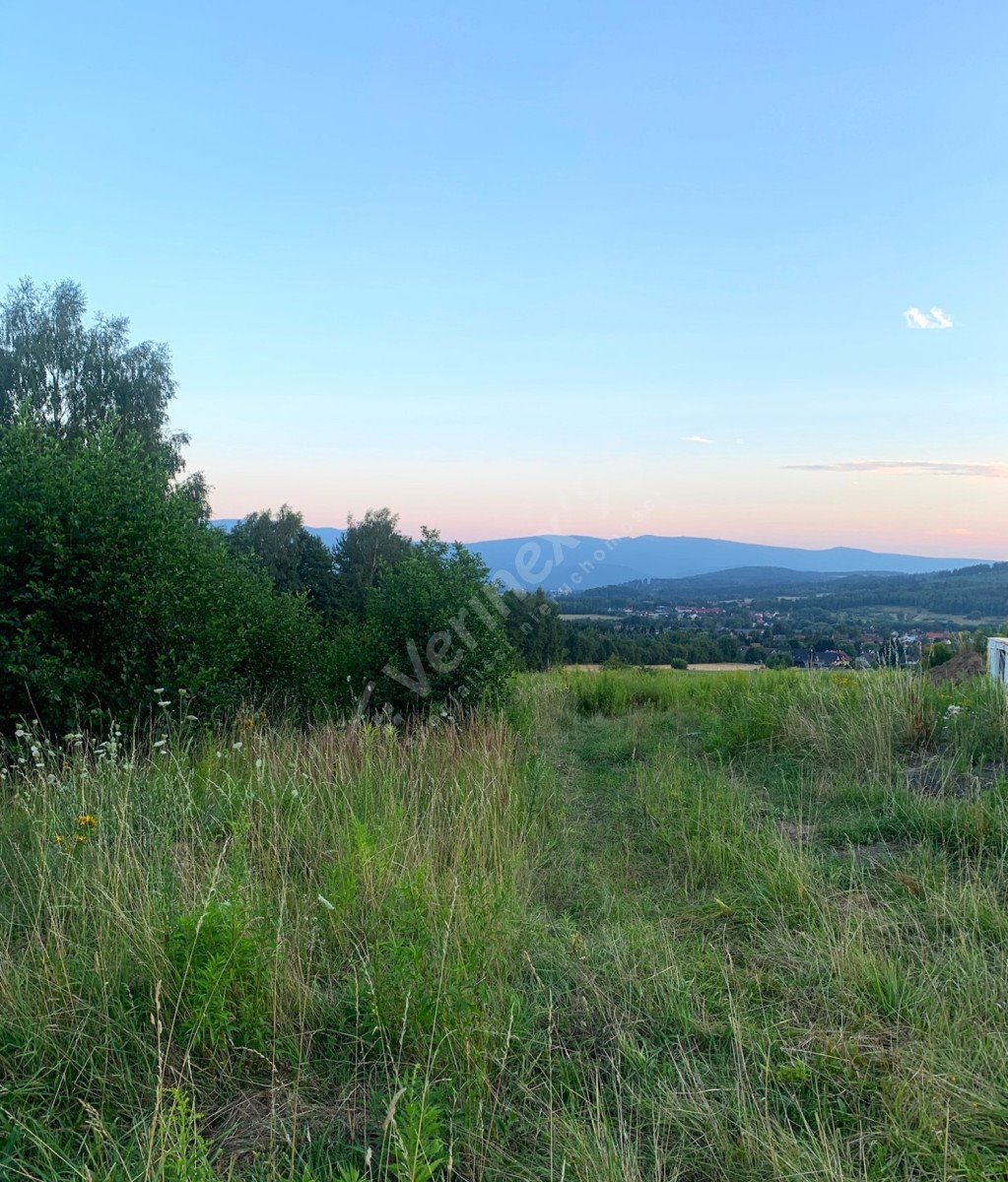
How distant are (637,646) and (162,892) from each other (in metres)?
13.0

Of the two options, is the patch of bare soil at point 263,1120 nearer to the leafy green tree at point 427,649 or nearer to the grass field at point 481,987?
the grass field at point 481,987

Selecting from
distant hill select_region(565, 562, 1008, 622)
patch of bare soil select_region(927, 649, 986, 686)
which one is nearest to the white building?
patch of bare soil select_region(927, 649, 986, 686)

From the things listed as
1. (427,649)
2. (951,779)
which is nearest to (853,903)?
(951,779)

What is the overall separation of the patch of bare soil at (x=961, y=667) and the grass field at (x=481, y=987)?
212 inches

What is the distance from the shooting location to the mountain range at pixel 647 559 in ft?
37.1

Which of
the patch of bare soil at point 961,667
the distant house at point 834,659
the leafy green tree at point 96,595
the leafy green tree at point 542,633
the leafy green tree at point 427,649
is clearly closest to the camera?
the leafy green tree at point 96,595

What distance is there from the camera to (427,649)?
22.0 feet

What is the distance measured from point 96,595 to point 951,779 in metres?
5.67

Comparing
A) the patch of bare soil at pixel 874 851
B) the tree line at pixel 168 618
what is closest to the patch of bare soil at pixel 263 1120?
the patch of bare soil at pixel 874 851

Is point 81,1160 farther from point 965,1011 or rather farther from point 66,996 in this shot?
point 965,1011

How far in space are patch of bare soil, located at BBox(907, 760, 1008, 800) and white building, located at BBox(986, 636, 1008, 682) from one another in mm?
2626

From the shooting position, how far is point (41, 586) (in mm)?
4949

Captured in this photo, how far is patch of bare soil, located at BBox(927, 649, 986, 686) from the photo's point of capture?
8.82 metres

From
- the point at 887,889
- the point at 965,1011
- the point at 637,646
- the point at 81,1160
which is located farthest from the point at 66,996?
the point at 637,646
